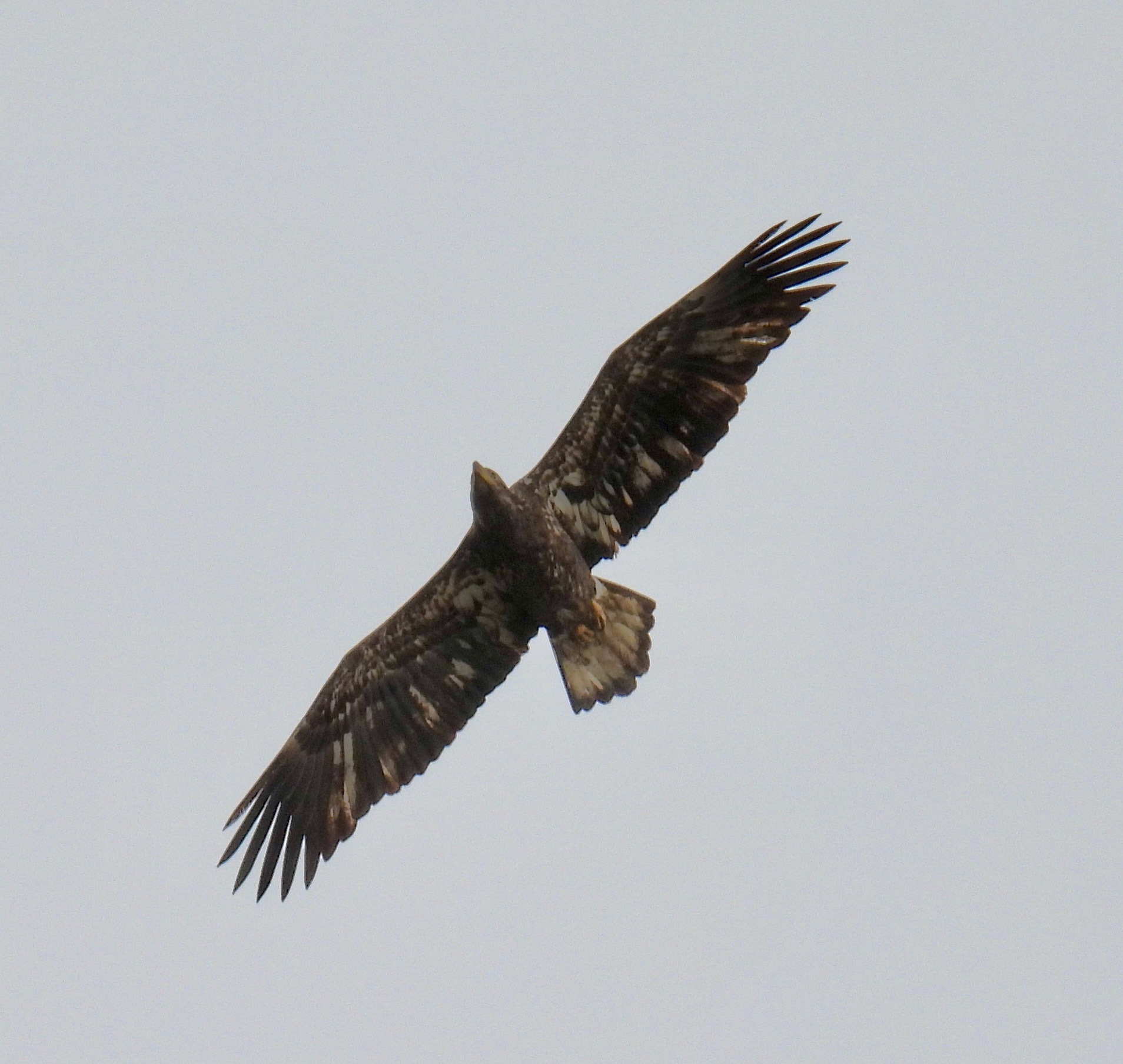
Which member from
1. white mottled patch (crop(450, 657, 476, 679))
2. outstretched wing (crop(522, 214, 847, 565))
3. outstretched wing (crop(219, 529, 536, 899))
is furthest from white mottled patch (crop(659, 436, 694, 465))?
white mottled patch (crop(450, 657, 476, 679))

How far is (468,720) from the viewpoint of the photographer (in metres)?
14.8

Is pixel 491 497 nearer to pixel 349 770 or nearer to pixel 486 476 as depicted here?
pixel 486 476

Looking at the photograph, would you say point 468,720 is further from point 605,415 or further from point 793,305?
point 793,305

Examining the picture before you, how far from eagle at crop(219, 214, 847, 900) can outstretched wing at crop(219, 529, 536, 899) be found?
0.5 inches

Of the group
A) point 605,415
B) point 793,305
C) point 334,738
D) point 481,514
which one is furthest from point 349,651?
point 793,305

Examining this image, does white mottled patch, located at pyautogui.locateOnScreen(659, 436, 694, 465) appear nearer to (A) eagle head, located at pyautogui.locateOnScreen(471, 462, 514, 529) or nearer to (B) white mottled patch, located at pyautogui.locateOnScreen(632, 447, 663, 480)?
(B) white mottled patch, located at pyautogui.locateOnScreen(632, 447, 663, 480)

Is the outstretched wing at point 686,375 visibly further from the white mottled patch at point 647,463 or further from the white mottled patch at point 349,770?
the white mottled patch at point 349,770

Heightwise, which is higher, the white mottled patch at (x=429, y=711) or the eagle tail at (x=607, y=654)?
the white mottled patch at (x=429, y=711)

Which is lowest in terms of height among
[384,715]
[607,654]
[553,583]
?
[607,654]

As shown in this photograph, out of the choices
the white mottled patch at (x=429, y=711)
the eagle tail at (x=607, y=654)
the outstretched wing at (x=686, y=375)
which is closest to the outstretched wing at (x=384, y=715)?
the white mottled patch at (x=429, y=711)

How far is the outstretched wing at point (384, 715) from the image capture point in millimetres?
14617

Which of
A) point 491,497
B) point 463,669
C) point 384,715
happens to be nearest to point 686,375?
point 491,497

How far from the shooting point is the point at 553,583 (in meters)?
13.9

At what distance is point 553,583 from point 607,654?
72 cm
